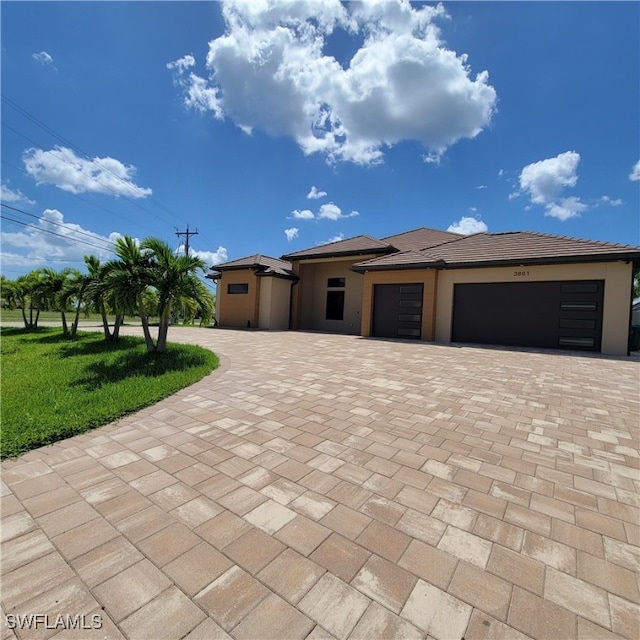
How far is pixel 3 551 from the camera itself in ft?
5.74

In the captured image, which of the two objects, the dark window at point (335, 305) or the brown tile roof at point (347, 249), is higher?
the brown tile roof at point (347, 249)

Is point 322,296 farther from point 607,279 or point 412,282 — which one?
point 607,279

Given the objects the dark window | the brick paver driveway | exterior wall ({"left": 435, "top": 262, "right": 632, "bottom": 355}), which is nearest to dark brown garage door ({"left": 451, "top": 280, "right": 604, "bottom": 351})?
exterior wall ({"left": 435, "top": 262, "right": 632, "bottom": 355})

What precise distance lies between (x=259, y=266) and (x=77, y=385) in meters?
13.7

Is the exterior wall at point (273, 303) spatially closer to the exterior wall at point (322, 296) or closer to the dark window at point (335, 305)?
the exterior wall at point (322, 296)

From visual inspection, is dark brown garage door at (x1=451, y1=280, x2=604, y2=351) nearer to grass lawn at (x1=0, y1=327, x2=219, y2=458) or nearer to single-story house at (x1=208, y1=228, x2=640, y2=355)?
single-story house at (x1=208, y1=228, x2=640, y2=355)

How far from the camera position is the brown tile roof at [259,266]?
18.3m

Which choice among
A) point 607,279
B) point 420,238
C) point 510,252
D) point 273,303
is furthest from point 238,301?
point 607,279

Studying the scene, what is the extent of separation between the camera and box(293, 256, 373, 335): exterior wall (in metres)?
18.8

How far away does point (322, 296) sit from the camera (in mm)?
20109

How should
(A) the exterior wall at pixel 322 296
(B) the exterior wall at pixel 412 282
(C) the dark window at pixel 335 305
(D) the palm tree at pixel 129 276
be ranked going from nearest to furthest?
(D) the palm tree at pixel 129 276, (B) the exterior wall at pixel 412 282, (A) the exterior wall at pixel 322 296, (C) the dark window at pixel 335 305

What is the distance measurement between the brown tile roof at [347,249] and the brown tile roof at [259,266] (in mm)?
1046

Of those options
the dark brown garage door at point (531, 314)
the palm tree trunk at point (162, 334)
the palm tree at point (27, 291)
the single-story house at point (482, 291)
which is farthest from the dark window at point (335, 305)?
the palm tree at point (27, 291)

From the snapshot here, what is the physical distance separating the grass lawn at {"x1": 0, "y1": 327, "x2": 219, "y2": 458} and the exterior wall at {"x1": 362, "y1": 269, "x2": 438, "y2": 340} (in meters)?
8.47
